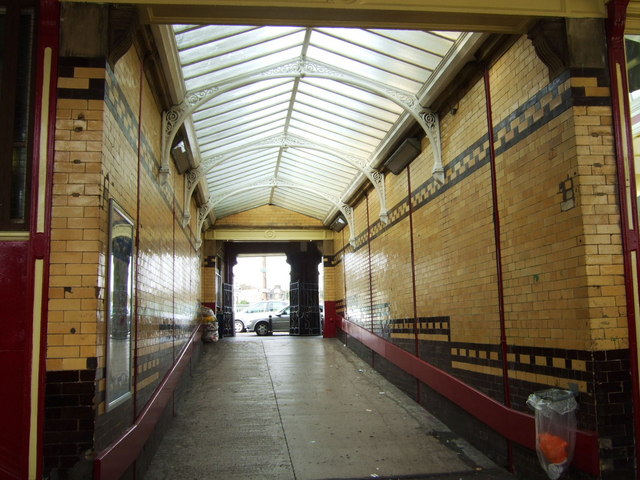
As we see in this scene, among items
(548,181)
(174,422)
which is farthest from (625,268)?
(174,422)

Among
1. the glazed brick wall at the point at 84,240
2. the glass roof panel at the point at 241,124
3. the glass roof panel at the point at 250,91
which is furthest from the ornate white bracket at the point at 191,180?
the glazed brick wall at the point at 84,240

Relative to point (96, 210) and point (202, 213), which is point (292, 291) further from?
point (96, 210)

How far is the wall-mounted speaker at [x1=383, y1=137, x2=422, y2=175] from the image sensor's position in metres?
8.23

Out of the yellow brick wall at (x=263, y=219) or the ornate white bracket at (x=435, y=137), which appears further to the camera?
the yellow brick wall at (x=263, y=219)

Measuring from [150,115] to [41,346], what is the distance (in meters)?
3.33

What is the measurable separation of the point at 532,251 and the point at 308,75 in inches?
158

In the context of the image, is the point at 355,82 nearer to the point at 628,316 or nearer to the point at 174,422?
the point at 628,316

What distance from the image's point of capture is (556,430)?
4.39 m

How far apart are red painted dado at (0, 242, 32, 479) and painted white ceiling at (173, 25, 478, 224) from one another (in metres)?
3.43

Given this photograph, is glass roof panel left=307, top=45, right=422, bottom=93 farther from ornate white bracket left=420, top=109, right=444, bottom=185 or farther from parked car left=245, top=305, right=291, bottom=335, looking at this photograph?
parked car left=245, top=305, right=291, bottom=335

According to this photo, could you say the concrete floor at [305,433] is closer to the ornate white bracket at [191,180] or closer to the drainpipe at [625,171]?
the drainpipe at [625,171]

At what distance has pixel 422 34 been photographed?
6.25m

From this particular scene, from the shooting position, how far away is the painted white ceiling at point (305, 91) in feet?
21.8

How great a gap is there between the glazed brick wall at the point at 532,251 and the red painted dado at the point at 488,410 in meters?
0.09
